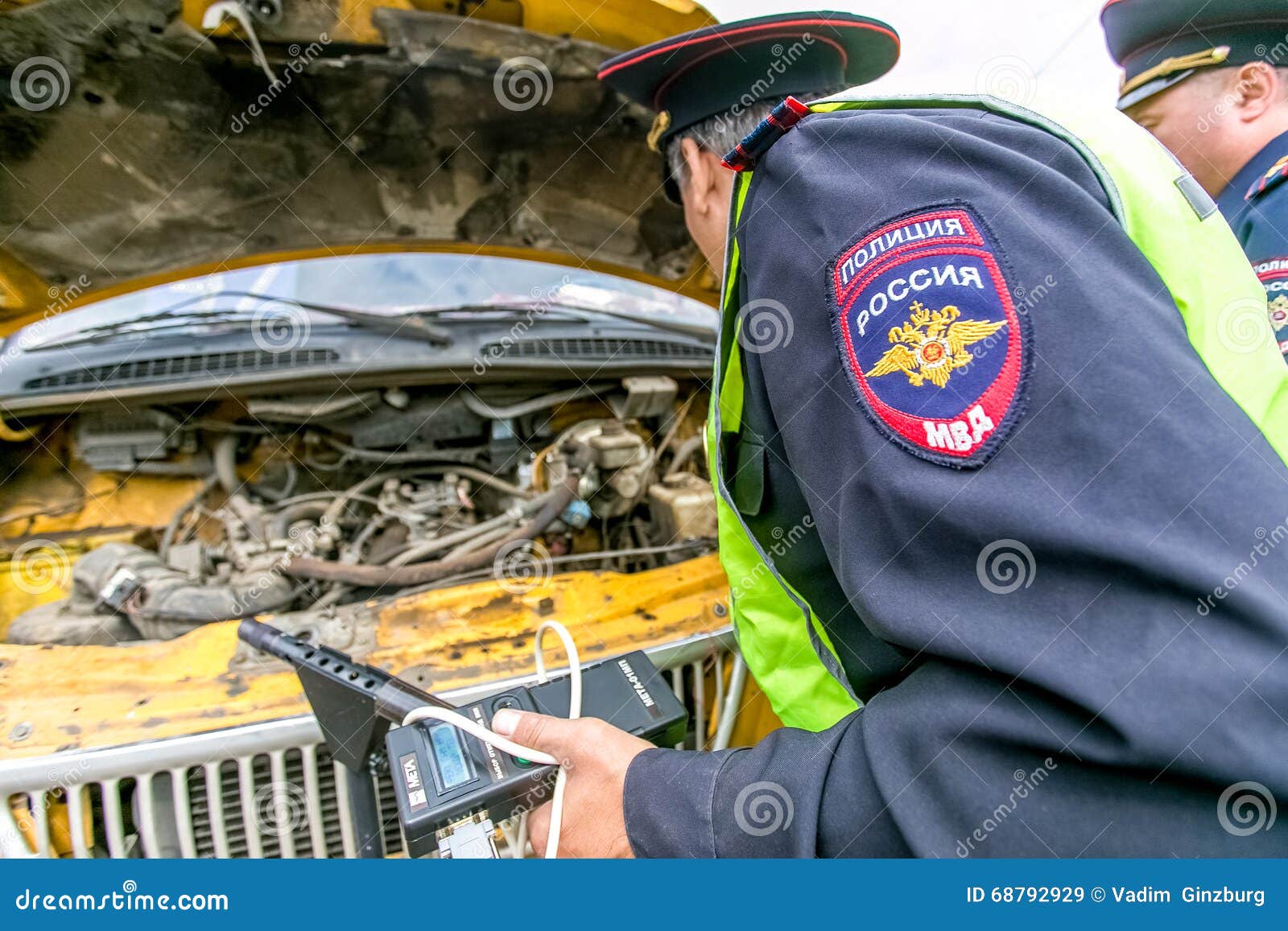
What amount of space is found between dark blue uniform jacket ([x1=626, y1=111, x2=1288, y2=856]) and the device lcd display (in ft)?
0.94

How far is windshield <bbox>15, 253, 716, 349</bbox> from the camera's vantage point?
2010 millimetres

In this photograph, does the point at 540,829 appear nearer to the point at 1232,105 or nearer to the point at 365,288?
the point at 365,288

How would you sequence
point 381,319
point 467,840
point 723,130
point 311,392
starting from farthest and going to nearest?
point 381,319
point 311,392
point 723,130
point 467,840

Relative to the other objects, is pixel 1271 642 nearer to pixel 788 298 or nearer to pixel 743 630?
pixel 788 298

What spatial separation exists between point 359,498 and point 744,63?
64.5 inches

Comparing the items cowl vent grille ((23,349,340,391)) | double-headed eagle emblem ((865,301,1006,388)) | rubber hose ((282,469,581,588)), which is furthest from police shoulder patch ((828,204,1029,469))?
cowl vent grille ((23,349,340,391))

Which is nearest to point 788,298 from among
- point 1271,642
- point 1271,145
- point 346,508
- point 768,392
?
point 768,392

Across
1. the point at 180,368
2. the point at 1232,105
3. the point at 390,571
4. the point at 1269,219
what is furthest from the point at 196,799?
the point at 1232,105

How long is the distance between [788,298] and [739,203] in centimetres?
21

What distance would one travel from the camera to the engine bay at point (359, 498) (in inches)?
58.4

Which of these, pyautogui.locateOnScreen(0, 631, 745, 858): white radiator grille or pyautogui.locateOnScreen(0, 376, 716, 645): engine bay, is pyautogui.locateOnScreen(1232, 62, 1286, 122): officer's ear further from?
pyautogui.locateOnScreen(0, 631, 745, 858): white radiator grille

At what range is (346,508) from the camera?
74.0 inches

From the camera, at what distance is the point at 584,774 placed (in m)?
0.74

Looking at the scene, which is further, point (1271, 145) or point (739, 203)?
point (1271, 145)
